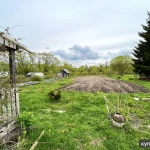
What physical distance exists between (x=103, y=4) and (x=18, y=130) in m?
8.14

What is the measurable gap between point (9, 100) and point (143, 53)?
26122 millimetres

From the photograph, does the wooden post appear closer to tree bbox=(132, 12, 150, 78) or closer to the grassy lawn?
the grassy lawn

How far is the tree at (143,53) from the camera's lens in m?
25.5

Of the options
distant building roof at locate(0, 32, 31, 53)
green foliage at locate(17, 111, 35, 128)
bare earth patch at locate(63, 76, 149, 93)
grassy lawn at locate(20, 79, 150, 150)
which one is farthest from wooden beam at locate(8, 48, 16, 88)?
bare earth patch at locate(63, 76, 149, 93)

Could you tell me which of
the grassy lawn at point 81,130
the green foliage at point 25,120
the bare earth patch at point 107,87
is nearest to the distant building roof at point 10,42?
the green foliage at point 25,120

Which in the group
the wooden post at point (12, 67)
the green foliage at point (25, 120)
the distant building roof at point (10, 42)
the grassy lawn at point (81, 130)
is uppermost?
the distant building roof at point (10, 42)

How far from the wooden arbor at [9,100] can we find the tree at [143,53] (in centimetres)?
2403

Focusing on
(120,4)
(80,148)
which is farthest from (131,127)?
(120,4)

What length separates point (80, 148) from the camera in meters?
4.37

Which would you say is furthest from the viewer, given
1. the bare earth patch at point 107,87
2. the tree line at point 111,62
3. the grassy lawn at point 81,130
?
the bare earth patch at point 107,87

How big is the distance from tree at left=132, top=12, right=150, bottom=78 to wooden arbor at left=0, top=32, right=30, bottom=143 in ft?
78.8

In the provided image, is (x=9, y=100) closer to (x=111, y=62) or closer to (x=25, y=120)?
(x=25, y=120)

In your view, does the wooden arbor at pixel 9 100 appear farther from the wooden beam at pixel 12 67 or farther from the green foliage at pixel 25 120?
the green foliage at pixel 25 120

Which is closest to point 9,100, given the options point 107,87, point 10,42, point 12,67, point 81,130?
point 12,67
